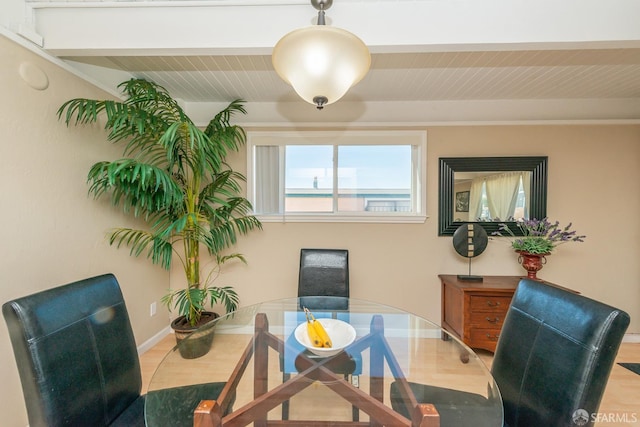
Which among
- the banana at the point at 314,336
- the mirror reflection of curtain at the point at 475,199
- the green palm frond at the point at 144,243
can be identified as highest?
the mirror reflection of curtain at the point at 475,199

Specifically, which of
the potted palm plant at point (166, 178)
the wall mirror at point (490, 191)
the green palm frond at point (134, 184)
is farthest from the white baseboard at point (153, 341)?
the wall mirror at point (490, 191)

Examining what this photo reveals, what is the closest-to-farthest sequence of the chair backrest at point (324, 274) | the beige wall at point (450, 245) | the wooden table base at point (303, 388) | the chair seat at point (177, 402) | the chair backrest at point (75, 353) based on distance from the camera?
the wooden table base at point (303, 388) → the chair backrest at point (75, 353) → the chair seat at point (177, 402) → the chair backrest at point (324, 274) → the beige wall at point (450, 245)

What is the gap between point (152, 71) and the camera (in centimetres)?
202

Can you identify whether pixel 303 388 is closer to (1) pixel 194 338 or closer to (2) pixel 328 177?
(1) pixel 194 338

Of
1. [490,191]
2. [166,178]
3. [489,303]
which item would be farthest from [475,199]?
[166,178]

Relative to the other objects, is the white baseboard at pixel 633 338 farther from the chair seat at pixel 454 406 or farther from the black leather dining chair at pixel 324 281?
the black leather dining chair at pixel 324 281

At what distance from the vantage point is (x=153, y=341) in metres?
2.38

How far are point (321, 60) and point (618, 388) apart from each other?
303cm

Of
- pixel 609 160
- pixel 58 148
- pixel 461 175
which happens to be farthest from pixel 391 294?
pixel 58 148

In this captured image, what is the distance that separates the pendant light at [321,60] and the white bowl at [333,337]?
1148 mm

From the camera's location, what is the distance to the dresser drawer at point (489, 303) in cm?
215

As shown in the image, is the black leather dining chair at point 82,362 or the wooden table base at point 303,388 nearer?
the wooden table base at point 303,388

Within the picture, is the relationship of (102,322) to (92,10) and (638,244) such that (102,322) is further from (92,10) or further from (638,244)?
(638,244)

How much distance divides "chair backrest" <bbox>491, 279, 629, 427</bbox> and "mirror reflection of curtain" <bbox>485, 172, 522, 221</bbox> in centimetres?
160
